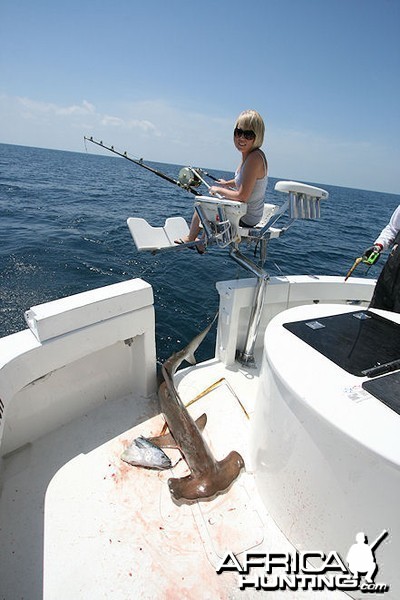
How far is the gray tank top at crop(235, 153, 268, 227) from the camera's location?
2.63 meters

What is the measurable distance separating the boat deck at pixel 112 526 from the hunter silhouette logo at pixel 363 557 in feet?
1.19

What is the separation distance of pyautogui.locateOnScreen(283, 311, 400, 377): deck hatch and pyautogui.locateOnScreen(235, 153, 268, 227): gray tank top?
1227mm

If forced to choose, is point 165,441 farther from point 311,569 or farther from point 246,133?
point 246,133

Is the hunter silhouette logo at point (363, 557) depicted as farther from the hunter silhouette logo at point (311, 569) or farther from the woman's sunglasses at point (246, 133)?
the woman's sunglasses at point (246, 133)

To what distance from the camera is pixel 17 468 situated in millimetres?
2080

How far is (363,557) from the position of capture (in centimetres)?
132

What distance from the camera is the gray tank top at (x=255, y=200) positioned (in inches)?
104

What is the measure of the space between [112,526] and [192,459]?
2.09ft

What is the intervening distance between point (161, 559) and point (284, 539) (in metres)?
0.73

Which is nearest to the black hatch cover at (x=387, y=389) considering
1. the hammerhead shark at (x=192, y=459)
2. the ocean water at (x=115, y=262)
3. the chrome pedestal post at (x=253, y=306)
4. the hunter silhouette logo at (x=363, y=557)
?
the hunter silhouette logo at (x=363, y=557)

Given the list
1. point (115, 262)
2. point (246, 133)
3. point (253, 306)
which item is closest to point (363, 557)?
point (253, 306)

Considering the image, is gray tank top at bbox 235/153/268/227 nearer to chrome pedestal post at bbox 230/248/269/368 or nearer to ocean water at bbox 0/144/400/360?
chrome pedestal post at bbox 230/248/269/368

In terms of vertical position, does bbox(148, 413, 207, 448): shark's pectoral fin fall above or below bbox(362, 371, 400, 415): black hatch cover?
below

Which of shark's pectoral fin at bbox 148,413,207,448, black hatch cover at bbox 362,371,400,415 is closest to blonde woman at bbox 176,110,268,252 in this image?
shark's pectoral fin at bbox 148,413,207,448
